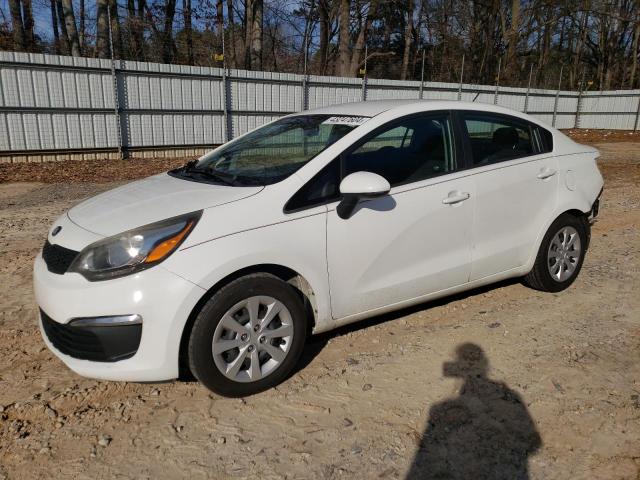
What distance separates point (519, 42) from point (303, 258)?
1256 inches

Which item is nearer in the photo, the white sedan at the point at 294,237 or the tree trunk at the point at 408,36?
the white sedan at the point at 294,237

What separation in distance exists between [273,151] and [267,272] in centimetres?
109

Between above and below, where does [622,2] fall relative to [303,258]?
above

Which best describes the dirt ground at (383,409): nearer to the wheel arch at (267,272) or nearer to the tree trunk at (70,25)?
the wheel arch at (267,272)

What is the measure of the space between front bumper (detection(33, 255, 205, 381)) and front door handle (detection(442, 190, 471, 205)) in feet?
5.73

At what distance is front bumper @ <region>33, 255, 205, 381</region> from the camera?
2.58 m

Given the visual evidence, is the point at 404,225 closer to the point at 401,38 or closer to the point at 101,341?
the point at 101,341

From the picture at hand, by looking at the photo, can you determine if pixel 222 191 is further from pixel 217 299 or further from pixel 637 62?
pixel 637 62

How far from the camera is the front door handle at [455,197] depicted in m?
3.51

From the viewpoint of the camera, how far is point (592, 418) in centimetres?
278

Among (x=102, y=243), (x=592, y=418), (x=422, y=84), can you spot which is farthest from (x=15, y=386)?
(x=422, y=84)

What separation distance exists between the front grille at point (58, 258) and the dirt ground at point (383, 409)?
72 centimetres

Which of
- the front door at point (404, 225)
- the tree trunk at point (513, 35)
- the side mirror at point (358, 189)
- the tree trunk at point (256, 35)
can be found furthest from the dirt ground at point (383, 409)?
the tree trunk at point (513, 35)

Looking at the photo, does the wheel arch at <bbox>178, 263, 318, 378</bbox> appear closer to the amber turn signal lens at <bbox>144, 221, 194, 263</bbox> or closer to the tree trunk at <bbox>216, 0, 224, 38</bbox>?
the amber turn signal lens at <bbox>144, 221, 194, 263</bbox>
